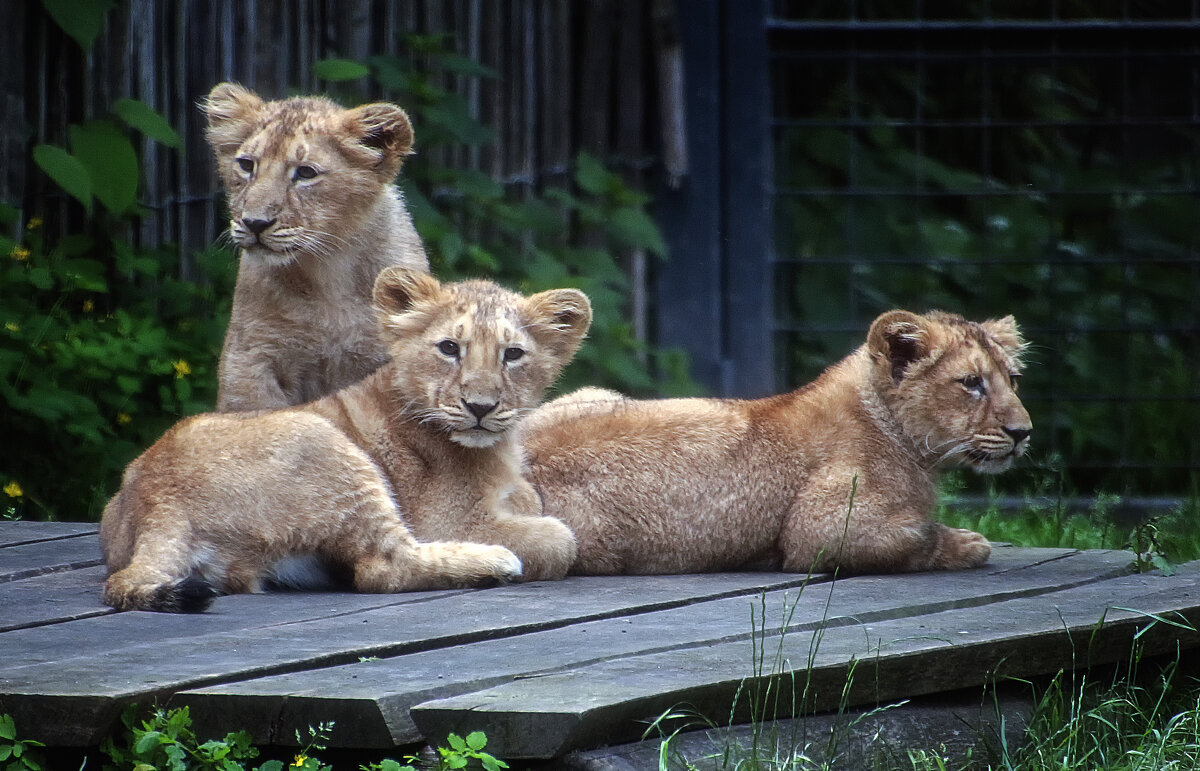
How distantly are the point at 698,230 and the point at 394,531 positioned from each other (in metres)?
3.95

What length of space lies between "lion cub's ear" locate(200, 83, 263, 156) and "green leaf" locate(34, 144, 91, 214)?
993mm

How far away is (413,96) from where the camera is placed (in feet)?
23.5

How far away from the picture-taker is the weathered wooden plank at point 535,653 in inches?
114

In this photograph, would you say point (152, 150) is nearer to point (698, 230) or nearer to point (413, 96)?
point (413, 96)

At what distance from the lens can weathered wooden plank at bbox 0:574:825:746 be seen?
2.96 m

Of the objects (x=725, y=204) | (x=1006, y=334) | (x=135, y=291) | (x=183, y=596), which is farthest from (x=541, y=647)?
(x=725, y=204)

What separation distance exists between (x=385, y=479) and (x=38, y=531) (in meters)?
1.55

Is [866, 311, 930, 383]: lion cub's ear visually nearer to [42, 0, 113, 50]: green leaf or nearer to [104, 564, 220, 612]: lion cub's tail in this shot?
[104, 564, 220, 612]: lion cub's tail

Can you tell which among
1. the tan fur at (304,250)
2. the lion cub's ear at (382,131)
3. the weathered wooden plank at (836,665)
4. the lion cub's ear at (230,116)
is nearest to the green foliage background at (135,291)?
the lion cub's ear at (230,116)

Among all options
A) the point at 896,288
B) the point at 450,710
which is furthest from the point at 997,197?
the point at 450,710

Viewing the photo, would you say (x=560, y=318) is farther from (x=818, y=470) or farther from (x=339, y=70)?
(x=339, y=70)

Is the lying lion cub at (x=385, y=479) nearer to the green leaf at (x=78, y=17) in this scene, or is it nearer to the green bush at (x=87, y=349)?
the green bush at (x=87, y=349)

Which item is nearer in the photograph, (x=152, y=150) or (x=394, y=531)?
(x=394, y=531)

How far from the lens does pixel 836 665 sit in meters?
3.24
